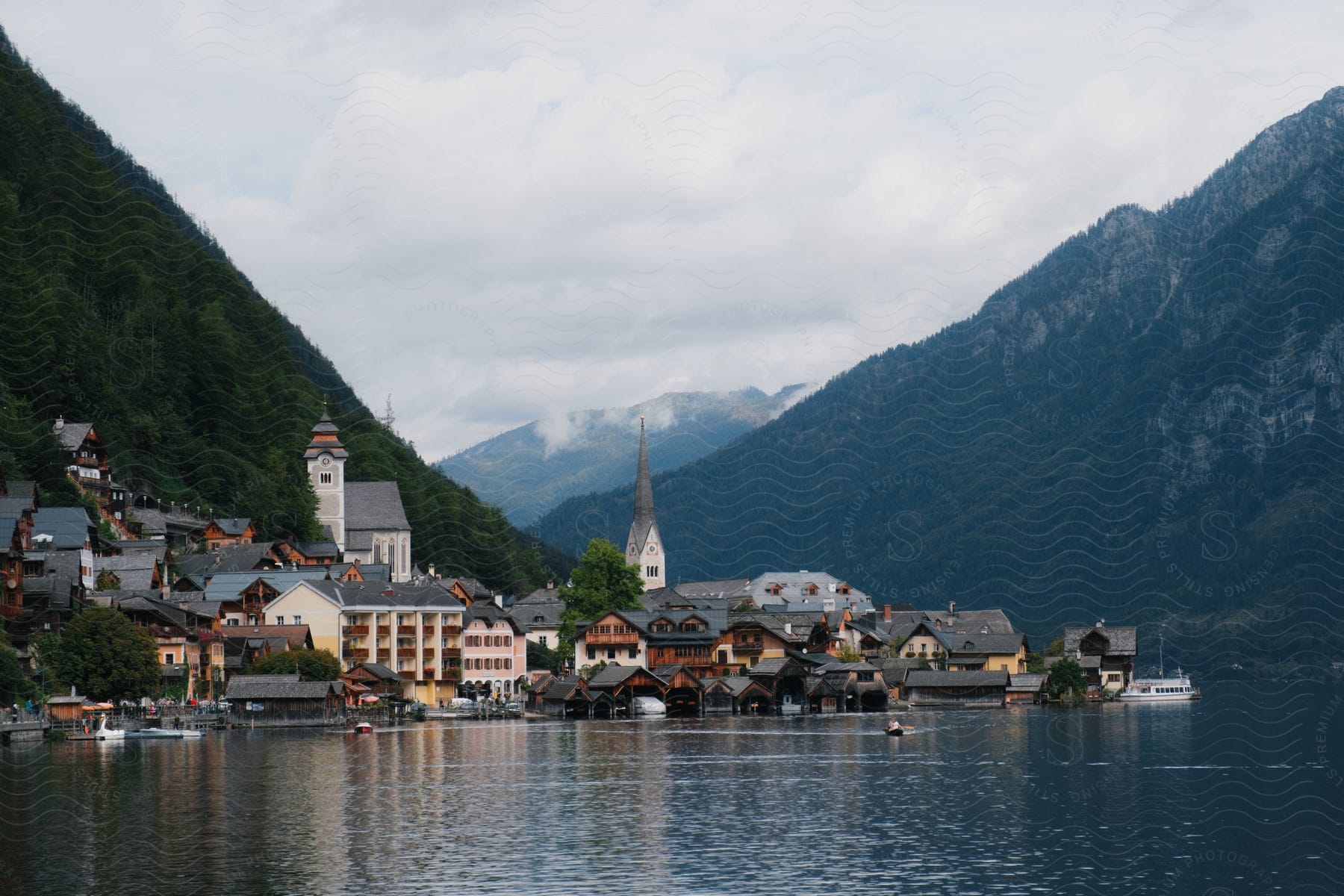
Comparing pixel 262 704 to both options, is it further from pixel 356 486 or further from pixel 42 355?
pixel 356 486

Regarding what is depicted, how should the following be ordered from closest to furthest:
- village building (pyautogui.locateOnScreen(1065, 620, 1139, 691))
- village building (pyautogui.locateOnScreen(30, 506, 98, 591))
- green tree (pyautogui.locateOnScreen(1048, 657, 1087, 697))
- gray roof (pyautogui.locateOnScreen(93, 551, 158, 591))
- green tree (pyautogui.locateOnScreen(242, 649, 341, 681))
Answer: village building (pyautogui.locateOnScreen(30, 506, 98, 591)) < green tree (pyautogui.locateOnScreen(242, 649, 341, 681)) < gray roof (pyautogui.locateOnScreen(93, 551, 158, 591)) < green tree (pyautogui.locateOnScreen(1048, 657, 1087, 697)) < village building (pyautogui.locateOnScreen(1065, 620, 1139, 691))

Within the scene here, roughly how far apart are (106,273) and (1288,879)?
140 metres

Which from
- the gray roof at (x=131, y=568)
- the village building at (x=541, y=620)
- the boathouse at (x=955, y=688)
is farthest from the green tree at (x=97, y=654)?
the boathouse at (x=955, y=688)

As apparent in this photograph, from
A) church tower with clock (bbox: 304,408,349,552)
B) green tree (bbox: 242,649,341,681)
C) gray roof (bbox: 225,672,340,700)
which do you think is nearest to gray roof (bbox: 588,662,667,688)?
green tree (bbox: 242,649,341,681)

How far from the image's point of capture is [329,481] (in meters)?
152

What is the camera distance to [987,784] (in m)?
60.2

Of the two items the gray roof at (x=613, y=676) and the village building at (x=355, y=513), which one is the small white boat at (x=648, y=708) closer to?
the gray roof at (x=613, y=676)

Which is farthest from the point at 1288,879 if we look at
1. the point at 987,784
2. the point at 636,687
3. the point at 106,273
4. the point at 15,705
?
the point at 106,273

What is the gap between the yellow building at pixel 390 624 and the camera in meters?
111

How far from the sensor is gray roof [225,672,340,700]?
95.5 metres

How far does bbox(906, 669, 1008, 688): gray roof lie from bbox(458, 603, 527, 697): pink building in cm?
3385

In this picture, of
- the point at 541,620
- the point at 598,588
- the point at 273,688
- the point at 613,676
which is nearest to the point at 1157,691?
the point at 598,588

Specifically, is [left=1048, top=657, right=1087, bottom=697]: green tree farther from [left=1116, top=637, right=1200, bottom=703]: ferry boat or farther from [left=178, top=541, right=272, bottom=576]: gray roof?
[left=178, top=541, right=272, bottom=576]: gray roof

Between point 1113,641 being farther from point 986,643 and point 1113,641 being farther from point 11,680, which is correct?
point 11,680
